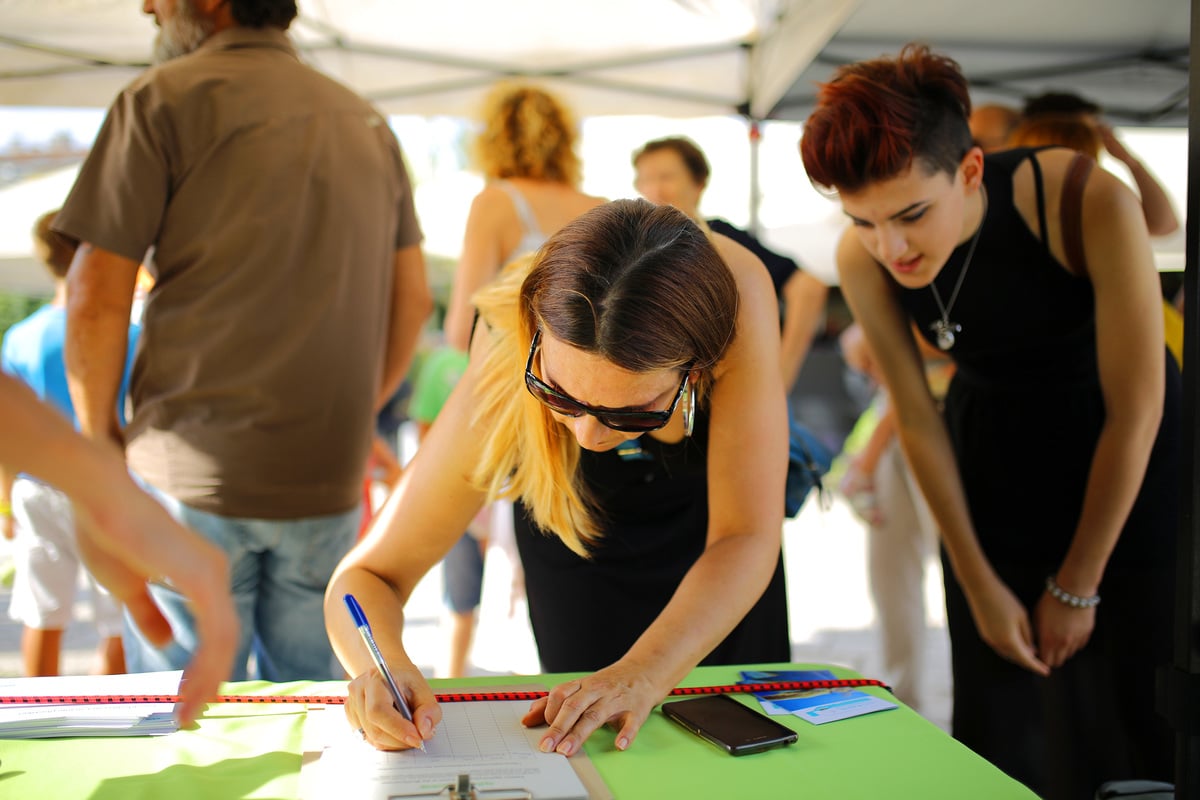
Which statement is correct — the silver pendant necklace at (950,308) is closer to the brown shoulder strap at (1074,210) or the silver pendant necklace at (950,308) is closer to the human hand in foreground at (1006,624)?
the brown shoulder strap at (1074,210)

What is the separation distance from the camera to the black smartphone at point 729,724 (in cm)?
104

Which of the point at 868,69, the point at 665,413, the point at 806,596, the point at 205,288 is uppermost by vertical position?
the point at 868,69

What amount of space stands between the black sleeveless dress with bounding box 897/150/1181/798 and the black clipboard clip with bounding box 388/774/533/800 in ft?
3.91

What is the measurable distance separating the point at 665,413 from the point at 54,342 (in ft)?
7.43

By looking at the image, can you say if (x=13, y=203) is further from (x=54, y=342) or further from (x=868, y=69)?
(x=868, y=69)

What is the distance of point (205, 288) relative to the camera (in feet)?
5.77

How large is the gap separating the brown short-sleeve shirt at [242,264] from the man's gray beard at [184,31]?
44 millimetres

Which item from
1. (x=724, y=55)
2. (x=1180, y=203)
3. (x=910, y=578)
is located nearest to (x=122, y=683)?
(x=910, y=578)

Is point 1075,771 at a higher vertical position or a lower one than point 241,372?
lower

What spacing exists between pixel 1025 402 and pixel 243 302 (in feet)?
4.56

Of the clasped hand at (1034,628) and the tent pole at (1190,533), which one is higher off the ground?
the tent pole at (1190,533)

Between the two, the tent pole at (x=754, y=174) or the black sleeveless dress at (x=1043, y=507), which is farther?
the tent pole at (x=754, y=174)

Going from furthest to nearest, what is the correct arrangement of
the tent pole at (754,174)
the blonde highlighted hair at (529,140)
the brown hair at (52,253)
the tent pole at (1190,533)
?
the tent pole at (754,174) < the brown hair at (52,253) < the blonde highlighted hair at (529,140) < the tent pole at (1190,533)

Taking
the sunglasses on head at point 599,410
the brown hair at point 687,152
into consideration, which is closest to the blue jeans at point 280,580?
the sunglasses on head at point 599,410
